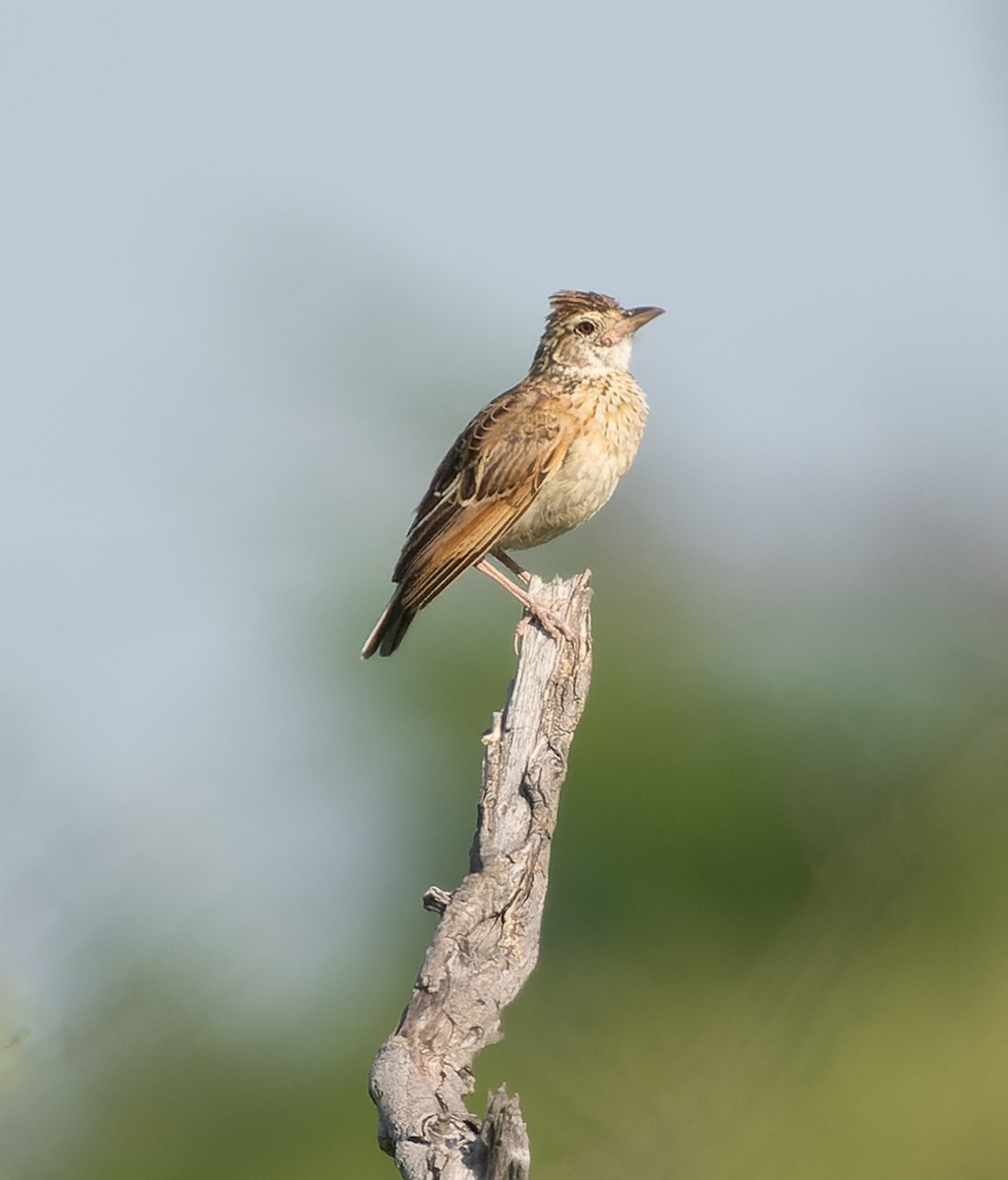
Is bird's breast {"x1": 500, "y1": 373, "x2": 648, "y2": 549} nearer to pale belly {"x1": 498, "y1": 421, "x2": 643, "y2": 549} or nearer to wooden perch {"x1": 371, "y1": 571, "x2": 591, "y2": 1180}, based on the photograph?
pale belly {"x1": 498, "y1": 421, "x2": 643, "y2": 549}

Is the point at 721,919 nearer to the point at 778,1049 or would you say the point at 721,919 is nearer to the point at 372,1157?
the point at 372,1157

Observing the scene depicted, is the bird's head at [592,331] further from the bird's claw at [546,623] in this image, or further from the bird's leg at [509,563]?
the bird's claw at [546,623]

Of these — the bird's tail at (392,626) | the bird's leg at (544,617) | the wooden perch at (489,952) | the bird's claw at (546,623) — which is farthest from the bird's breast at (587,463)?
the wooden perch at (489,952)

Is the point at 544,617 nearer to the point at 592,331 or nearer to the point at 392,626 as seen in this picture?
the point at 392,626

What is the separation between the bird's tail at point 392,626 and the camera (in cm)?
802

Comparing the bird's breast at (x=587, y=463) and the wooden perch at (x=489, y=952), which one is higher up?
the bird's breast at (x=587, y=463)

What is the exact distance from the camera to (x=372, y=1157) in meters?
10.6

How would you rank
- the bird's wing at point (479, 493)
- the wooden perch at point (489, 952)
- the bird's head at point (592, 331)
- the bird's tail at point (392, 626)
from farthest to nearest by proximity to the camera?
the bird's head at point (592, 331) < the bird's wing at point (479, 493) < the bird's tail at point (392, 626) < the wooden perch at point (489, 952)

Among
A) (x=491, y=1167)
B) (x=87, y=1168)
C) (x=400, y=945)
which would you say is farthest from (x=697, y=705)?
(x=491, y=1167)

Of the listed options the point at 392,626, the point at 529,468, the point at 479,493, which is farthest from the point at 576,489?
the point at 392,626

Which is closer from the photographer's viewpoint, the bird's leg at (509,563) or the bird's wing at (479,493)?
the bird's wing at (479,493)

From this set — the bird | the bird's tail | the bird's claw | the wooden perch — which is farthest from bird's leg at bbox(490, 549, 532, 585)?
the wooden perch

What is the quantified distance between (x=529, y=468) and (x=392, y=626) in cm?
103

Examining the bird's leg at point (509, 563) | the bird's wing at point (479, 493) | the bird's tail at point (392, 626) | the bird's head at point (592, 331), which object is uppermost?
the bird's head at point (592, 331)
